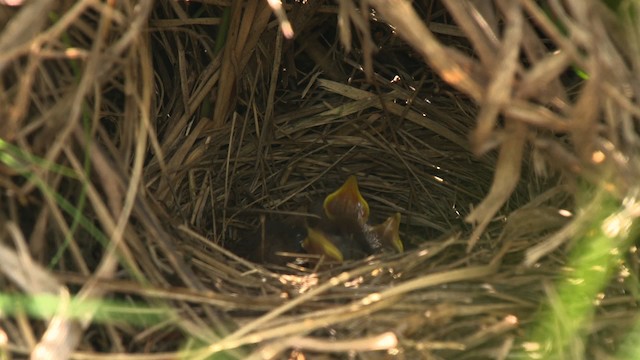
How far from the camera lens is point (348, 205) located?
7.27 feet

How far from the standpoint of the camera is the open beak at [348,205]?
87.0 inches

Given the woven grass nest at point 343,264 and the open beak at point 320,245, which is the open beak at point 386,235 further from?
the woven grass nest at point 343,264

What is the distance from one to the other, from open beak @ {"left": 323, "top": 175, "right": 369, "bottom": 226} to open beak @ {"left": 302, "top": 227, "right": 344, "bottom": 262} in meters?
0.10

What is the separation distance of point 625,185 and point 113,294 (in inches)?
30.8

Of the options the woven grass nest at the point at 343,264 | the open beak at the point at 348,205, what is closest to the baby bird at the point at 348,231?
the open beak at the point at 348,205

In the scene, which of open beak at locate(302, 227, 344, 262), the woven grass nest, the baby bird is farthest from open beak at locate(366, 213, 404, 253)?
the woven grass nest

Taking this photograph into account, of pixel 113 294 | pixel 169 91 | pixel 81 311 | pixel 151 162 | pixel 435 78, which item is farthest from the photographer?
pixel 435 78

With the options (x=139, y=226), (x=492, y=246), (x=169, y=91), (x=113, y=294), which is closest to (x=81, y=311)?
(x=113, y=294)

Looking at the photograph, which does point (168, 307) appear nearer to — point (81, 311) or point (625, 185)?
point (81, 311)

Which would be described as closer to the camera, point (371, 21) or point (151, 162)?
point (151, 162)

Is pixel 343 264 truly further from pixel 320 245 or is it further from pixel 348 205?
pixel 348 205

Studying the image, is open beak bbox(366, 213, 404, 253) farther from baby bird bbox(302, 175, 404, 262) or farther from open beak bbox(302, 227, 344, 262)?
open beak bbox(302, 227, 344, 262)

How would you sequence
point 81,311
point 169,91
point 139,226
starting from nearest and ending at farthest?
1. point 81,311
2. point 139,226
3. point 169,91

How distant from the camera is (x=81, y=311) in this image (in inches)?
50.2
